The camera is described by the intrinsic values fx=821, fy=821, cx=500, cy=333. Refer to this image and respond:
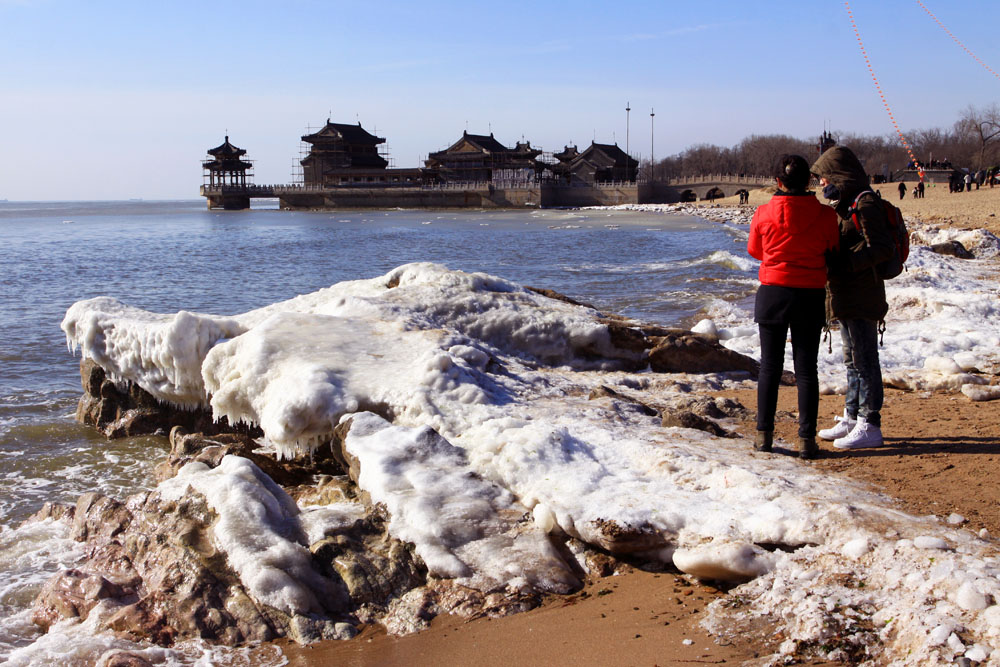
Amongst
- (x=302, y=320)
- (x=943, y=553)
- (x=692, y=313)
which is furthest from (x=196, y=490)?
(x=692, y=313)

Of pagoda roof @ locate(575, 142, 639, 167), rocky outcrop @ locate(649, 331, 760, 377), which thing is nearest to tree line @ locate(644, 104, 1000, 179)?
pagoda roof @ locate(575, 142, 639, 167)

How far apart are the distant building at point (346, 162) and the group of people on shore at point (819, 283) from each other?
84.8 m

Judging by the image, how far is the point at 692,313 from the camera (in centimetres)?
1310

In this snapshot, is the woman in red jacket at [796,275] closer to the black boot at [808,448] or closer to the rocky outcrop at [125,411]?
the black boot at [808,448]

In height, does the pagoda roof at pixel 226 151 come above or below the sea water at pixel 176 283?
above

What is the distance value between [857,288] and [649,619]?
2.33 m

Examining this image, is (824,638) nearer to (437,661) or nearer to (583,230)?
(437,661)

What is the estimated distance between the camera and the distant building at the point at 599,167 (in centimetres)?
8575

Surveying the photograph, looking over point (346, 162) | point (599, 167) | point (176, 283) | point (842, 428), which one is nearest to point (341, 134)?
point (346, 162)

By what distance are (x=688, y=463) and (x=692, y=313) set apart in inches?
368

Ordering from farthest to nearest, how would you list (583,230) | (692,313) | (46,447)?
(583,230) → (692,313) → (46,447)

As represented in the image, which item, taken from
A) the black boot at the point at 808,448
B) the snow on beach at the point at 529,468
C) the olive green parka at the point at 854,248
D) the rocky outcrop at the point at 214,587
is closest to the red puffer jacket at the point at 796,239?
the olive green parka at the point at 854,248

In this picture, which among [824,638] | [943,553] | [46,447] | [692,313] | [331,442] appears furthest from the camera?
[692,313]

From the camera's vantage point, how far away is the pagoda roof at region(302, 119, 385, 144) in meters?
90.9
